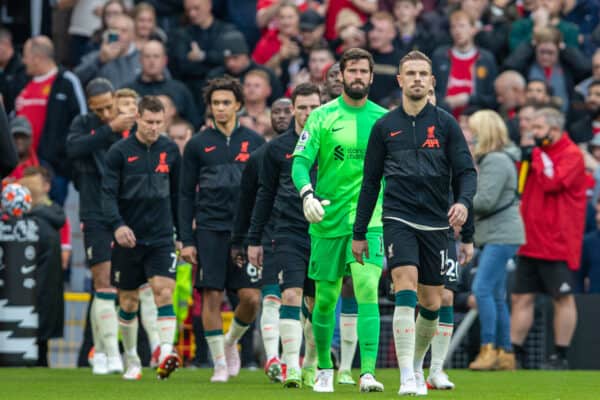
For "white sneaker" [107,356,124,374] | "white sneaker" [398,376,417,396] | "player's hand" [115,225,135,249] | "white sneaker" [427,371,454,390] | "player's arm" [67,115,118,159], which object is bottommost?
"white sneaker" [107,356,124,374]

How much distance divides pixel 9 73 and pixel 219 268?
8262 millimetres

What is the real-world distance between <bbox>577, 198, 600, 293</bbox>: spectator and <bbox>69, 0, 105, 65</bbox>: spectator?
791 cm

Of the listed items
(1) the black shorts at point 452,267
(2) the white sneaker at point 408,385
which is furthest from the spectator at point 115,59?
(2) the white sneaker at point 408,385

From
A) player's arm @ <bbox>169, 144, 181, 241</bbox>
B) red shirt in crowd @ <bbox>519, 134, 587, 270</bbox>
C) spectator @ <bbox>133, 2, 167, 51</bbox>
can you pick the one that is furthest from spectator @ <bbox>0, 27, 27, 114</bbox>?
red shirt in crowd @ <bbox>519, 134, 587, 270</bbox>

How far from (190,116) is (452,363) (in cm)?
485

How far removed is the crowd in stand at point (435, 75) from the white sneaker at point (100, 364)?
2.73 meters

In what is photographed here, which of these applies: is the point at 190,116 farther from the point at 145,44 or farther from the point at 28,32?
the point at 28,32

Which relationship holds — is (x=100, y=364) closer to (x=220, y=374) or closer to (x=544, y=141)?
(x=220, y=374)

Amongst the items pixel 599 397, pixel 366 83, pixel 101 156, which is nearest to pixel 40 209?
pixel 101 156

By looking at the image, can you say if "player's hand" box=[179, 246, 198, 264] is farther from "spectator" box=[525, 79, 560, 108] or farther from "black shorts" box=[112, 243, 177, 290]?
"spectator" box=[525, 79, 560, 108]

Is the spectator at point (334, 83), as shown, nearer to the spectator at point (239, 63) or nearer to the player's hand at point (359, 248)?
the player's hand at point (359, 248)

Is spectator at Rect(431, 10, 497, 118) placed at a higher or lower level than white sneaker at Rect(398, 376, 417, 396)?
higher

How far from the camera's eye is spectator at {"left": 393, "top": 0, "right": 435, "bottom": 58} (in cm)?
2048

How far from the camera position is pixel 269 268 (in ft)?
43.3
